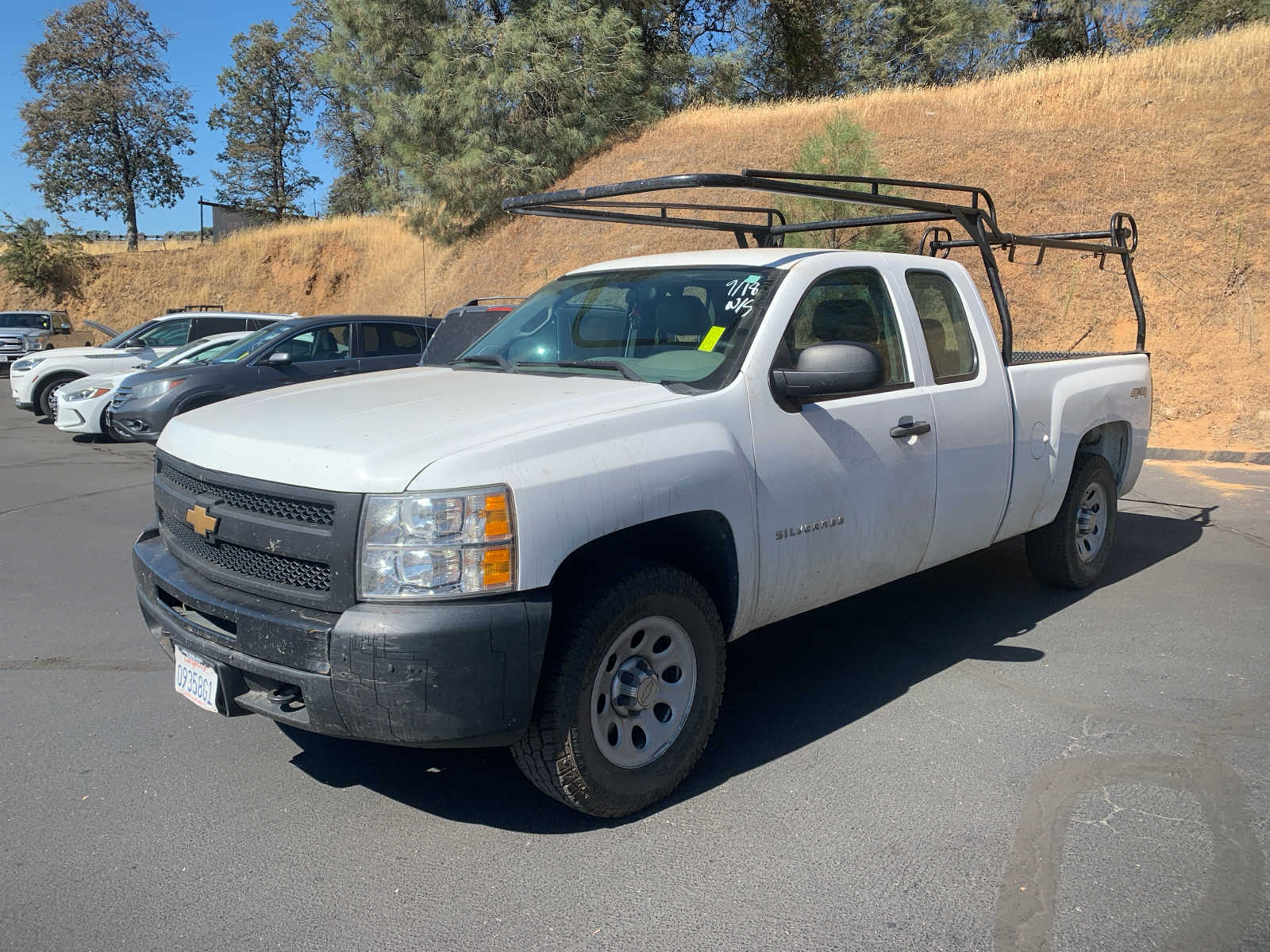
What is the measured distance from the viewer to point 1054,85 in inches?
915

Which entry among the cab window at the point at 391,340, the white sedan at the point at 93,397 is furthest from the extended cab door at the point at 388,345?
the white sedan at the point at 93,397

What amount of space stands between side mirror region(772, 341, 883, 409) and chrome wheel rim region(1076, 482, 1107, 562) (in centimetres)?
284

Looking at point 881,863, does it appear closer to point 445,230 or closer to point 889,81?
point 445,230

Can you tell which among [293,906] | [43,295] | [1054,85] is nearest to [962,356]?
[293,906]

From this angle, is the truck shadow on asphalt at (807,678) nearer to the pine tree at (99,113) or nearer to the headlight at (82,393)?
the headlight at (82,393)

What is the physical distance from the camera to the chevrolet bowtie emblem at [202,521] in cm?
335

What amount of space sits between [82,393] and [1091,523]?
39.6 feet

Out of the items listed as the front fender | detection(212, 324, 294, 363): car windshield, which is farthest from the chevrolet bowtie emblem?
detection(212, 324, 294, 363): car windshield

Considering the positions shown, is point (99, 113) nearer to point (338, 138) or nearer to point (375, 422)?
point (338, 138)

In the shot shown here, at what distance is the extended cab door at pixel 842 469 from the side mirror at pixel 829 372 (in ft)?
0.26

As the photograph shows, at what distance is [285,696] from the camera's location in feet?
10.3

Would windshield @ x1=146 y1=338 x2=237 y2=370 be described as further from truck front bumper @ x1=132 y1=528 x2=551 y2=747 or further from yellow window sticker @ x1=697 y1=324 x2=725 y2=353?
truck front bumper @ x1=132 y1=528 x2=551 y2=747

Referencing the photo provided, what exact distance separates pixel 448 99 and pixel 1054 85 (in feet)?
51.1

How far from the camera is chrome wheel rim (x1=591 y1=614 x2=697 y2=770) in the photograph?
3.32 meters
